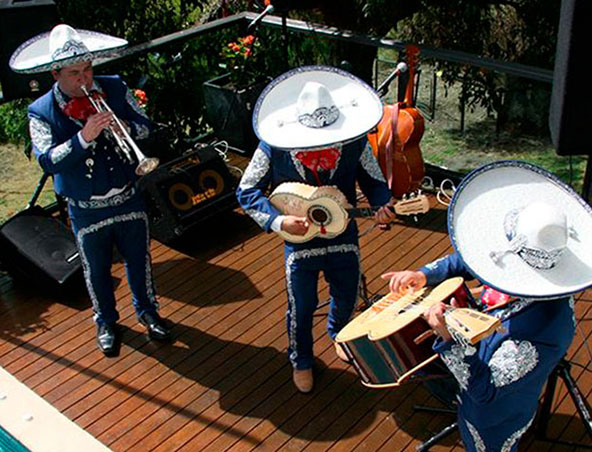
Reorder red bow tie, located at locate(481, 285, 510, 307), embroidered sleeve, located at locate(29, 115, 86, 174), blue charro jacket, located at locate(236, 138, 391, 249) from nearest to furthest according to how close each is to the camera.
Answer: red bow tie, located at locate(481, 285, 510, 307), blue charro jacket, located at locate(236, 138, 391, 249), embroidered sleeve, located at locate(29, 115, 86, 174)

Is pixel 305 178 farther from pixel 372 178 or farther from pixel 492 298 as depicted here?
pixel 492 298

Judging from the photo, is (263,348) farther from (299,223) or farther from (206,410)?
(299,223)

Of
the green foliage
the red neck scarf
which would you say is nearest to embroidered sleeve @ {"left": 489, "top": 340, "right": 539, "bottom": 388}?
the red neck scarf

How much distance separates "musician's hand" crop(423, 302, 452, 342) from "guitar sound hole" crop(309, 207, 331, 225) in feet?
2.76

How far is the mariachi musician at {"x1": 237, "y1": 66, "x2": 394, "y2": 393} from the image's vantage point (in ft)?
10.1

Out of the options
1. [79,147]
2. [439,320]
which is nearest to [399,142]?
[79,147]

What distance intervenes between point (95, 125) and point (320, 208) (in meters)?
1.12

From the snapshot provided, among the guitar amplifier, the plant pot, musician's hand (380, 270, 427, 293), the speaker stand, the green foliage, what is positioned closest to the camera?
musician's hand (380, 270, 427, 293)

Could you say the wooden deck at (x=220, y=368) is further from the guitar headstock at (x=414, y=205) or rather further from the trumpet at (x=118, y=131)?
the trumpet at (x=118, y=131)

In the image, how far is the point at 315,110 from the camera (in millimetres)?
3045

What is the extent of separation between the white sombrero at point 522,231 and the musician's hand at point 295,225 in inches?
33.7

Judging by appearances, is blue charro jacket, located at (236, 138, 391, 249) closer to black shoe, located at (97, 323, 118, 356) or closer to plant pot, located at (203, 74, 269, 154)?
black shoe, located at (97, 323, 118, 356)

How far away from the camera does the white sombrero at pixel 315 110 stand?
305 centimetres

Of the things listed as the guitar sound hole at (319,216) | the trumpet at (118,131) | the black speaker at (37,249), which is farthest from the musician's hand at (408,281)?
the black speaker at (37,249)
